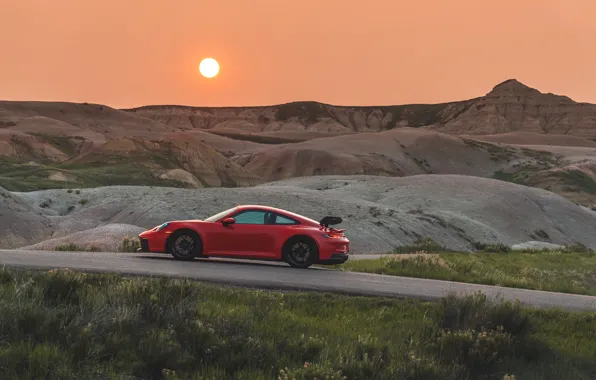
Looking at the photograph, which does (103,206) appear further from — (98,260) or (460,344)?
(460,344)

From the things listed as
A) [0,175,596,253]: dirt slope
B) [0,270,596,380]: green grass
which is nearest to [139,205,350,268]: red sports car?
[0,270,596,380]: green grass

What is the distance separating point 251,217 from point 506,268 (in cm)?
1110

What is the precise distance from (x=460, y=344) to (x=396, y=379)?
1.72m

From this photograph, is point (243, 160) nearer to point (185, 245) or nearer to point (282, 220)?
point (185, 245)

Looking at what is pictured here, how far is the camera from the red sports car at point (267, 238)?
14664 mm

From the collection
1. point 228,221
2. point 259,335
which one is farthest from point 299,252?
point 259,335

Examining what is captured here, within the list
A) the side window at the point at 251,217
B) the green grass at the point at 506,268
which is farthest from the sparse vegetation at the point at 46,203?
the side window at the point at 251,217

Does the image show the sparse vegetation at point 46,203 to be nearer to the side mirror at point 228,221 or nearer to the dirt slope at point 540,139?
the side mirror at point 228,221

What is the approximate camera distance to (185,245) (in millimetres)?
15109

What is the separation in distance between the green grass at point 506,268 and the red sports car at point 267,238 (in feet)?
7.97

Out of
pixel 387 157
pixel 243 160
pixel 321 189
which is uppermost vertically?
pixel 387 157

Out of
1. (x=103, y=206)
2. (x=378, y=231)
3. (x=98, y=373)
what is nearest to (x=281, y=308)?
(x=98, y=373)

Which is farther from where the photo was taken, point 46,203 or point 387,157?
point 387,157

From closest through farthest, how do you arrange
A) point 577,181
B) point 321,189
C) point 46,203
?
point 46,203 → point 321,189 → point 577,181
